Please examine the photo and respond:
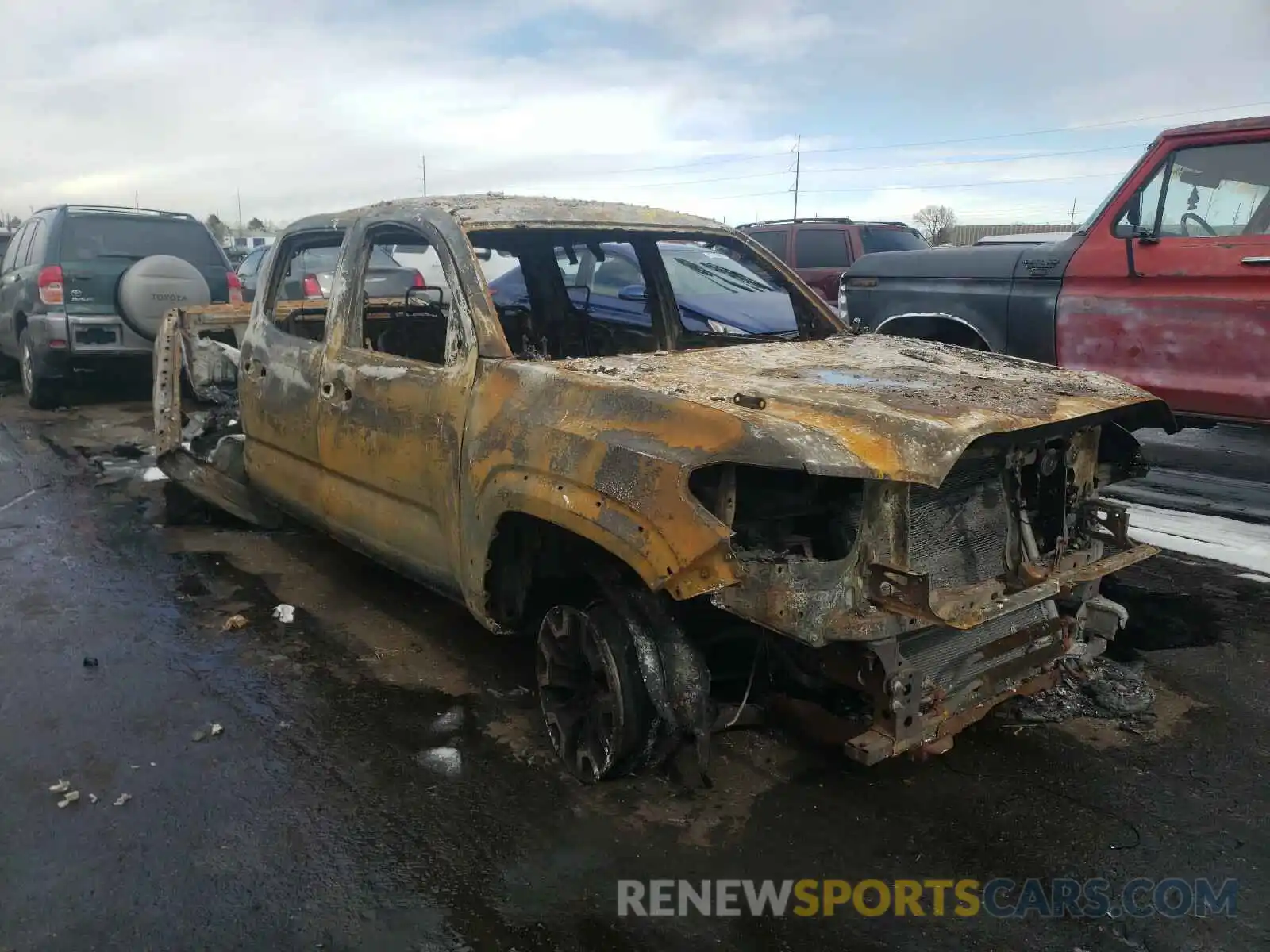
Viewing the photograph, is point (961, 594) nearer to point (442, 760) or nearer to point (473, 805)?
point (473, 805)


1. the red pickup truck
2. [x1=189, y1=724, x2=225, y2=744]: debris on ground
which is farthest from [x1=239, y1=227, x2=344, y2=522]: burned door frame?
the red pickup truck

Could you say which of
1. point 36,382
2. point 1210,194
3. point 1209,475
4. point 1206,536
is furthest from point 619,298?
point 36,382

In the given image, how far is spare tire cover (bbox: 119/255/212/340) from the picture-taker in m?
A: 8.38

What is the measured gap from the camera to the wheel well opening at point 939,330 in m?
6.26

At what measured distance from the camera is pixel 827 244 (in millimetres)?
13562

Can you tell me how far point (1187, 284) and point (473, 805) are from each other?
473cm

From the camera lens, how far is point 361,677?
12.5 feet

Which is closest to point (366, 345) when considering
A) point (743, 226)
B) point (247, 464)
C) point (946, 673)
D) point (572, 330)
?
point (572, 330)

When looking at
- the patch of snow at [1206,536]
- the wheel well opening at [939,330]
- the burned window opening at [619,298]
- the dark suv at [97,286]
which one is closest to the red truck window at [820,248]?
the wheel well opening at [939,330]

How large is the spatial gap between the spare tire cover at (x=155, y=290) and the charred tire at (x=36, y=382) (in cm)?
121

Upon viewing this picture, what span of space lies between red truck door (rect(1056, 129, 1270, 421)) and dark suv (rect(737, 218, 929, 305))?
7.53 metres

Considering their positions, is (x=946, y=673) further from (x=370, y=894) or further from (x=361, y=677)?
(x=361, y=677)

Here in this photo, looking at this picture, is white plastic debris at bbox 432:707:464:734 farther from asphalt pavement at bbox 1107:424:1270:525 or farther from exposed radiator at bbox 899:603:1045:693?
asphalt pavement at bbox 1107:424:1270:525

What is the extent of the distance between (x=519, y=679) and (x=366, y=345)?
1.48m
